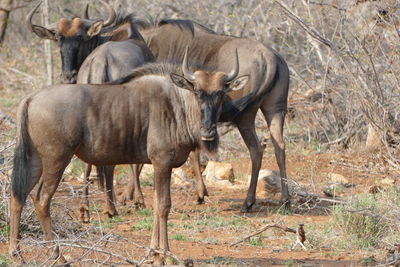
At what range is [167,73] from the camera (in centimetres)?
687

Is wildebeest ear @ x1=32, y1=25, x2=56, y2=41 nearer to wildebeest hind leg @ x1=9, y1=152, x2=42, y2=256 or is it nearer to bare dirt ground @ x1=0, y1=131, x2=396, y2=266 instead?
bare dirt ground @ x1=0, y1=131, x2=396, y2=266

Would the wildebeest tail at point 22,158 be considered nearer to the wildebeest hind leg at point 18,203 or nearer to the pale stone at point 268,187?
the wildebeest hind leg at point 18,203

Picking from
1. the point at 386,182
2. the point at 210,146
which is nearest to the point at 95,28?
the point at 210,146

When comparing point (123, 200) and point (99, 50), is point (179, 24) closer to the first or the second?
point (99, 50)

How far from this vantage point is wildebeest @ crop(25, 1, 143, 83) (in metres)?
9.68

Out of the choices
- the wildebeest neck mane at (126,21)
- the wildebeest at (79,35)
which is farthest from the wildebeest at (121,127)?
the wildebeest neck mane at (126,21)

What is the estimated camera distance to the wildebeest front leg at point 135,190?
9.29m

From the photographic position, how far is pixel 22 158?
6.28 m

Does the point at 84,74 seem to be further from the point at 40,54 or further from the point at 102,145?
the point at 40,54

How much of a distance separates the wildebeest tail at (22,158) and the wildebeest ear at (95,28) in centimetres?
387

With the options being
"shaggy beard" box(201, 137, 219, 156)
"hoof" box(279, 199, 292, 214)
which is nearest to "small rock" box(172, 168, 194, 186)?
"hoof" box(279, 199, 292, 214)

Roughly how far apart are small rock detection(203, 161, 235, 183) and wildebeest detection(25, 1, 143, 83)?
217cm

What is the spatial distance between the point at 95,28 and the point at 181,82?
3.85 m

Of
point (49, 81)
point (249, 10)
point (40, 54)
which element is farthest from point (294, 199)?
point (40, 54)
